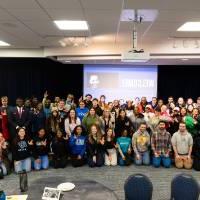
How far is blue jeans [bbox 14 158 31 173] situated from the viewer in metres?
6.48

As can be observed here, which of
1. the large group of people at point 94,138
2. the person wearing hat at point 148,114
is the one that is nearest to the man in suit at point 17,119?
the large group of people at point 94,138

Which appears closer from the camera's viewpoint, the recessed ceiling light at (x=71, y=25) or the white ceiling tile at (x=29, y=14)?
the white ceiling tile at (x=29, y=14)

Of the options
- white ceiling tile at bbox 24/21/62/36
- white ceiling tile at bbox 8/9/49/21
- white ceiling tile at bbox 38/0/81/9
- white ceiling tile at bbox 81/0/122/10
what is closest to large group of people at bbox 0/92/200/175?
white ceiling tile at bbox 24/21/62/36

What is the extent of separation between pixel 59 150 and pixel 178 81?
24.8 ft

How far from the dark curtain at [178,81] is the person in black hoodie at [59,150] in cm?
678

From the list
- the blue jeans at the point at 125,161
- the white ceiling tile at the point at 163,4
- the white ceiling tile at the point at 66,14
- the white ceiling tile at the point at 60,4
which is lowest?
the blue jeans at the point at 125,161

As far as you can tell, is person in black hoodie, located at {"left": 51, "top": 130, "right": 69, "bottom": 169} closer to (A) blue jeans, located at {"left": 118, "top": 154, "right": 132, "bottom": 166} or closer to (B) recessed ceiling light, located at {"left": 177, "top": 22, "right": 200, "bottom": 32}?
(A) blue jeans, located at {"left": 118, "top": 154, "right": 132, "bottom": 166}

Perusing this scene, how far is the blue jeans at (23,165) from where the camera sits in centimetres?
648

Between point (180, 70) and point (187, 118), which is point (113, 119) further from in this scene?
point (180, 70)

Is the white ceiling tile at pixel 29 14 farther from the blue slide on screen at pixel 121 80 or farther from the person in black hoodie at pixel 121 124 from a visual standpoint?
the blue slide on screen at pixel 121 80

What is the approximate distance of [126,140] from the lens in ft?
23.9

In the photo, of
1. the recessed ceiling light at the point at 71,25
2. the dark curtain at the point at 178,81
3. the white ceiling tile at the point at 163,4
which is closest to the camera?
the white ceiling tile at the point at 163,4

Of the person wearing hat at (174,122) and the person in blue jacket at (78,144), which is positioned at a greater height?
the person wearing hat at (174,122)

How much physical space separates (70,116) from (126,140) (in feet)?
4.92
